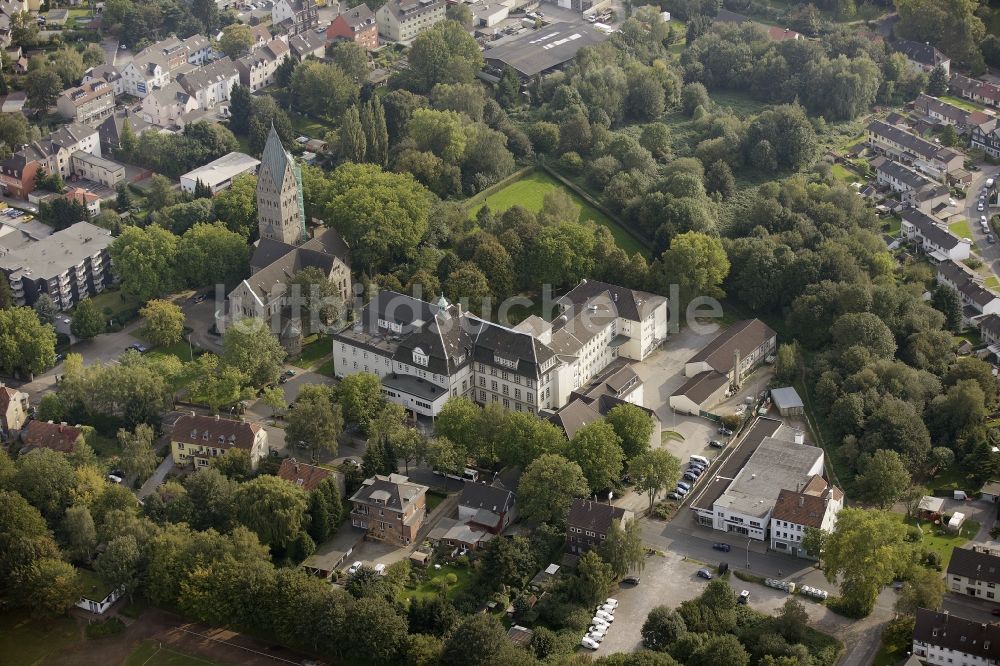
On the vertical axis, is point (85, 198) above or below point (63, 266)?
below

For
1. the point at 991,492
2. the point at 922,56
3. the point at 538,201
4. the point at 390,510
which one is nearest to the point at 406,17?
the point at 538,201

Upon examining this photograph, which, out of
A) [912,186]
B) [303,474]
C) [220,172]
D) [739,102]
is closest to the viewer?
[303,474]

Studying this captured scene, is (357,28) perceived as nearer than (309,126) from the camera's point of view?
No

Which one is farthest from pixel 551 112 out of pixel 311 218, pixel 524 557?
pixel 524 557

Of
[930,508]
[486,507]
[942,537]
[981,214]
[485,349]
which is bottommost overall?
[981,214]

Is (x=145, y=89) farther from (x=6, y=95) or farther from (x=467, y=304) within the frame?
(x=467, y=304)

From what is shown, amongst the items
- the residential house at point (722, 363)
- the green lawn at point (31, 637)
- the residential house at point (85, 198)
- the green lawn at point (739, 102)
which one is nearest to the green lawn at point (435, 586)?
the green lawn at point (31, 637)

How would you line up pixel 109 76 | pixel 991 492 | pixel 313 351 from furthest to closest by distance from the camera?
pixel 109 76 < pixel 313 351 < pixel 991 492

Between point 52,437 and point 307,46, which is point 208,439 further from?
point 307,46
